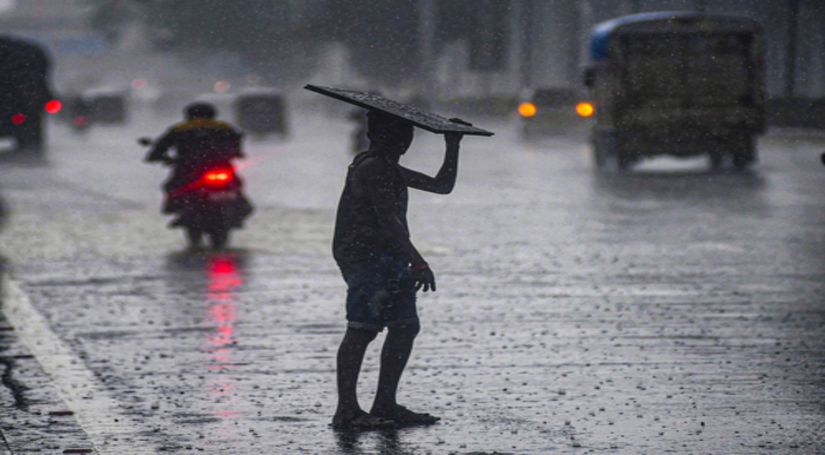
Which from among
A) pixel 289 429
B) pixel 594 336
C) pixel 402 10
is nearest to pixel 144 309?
pixel 594 336

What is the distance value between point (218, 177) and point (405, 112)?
810 centimetres

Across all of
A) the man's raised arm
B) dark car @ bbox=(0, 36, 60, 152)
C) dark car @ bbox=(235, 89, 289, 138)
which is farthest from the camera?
dark car @ bbox=(235, 89, 289, 138)

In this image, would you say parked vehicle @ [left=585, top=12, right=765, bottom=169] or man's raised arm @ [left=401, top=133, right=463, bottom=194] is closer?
man's raised arm @ [left=401, top=133, right=463, bottom=194]

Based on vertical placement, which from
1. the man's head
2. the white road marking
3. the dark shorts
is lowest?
the white road marking

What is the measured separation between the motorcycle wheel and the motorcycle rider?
0.43 m

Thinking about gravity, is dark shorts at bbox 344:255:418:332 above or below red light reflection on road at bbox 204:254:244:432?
above

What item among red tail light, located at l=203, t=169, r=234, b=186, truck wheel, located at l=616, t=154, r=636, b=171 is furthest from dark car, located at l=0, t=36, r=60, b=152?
red tail light, located at l=203, t=169, r=234, b=186

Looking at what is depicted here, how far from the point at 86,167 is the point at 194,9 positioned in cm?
6503

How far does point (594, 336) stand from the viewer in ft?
28.1

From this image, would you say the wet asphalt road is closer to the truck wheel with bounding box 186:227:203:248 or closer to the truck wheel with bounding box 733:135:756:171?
the truck wheel with bounding box 186:227:203:248

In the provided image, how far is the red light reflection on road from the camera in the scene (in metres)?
6.68

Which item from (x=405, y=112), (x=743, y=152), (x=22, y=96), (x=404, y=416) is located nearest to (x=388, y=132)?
(x=405, y=112)

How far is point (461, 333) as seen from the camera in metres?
8.76

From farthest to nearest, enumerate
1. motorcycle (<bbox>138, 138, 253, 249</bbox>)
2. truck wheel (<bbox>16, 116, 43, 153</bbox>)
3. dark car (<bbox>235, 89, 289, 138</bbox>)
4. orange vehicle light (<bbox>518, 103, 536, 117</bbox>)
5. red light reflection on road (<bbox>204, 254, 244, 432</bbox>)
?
dark car (<bbox>235, 89, 289, 138</bbox>) < orange vehicle light (<bbox>518, 103, 536, 117</bbox>) < truck wheel (<bbox>16, 116, 43, 153</bbox>) < motorcycle (<bbox>138, 138, 253, 249</bbox>) < red light reflection on road (<bbox>204, 254, 244, 432</bbox>)
